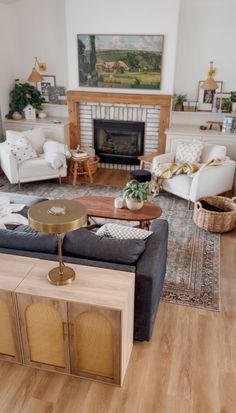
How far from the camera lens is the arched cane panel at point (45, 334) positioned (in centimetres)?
221

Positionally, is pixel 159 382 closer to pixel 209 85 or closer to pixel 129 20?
pixel 209 85

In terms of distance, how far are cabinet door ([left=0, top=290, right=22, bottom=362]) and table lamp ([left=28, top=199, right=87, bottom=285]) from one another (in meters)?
0.30

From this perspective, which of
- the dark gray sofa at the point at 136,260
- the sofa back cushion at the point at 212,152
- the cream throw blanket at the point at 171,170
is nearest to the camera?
the dark gray sofa at the point at 136,260

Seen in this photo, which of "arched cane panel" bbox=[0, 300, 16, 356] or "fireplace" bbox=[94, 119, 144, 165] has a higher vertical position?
"fireplace" bbox=[94, 119, 144, 165]

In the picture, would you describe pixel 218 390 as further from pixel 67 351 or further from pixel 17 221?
pixel 17 221

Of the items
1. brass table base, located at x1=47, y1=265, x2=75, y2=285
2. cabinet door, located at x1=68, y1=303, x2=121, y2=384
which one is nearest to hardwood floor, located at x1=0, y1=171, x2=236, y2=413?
cabinet door, located at x1=68, y1=303, x2=121, y2=384

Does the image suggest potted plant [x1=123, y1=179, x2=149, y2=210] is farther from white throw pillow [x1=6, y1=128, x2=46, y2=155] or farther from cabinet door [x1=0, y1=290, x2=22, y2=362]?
white throw pillow [x1=6, y1=128, x2=46, y2=155]

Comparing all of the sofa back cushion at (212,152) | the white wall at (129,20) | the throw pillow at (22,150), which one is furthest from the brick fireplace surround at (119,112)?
the throw pillow at (22,150)

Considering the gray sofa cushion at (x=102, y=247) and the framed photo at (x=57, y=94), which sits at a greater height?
the framed photo at (x=57, y=94)

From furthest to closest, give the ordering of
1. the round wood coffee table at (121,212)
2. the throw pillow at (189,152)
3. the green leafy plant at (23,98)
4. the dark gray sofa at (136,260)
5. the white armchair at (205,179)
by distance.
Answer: the green leafy plant at (23,98), the throw pillow at (189,152), the white armchair at (205,179), the round wood coffee table at (121,212), the dark gray sofa at (136,260)

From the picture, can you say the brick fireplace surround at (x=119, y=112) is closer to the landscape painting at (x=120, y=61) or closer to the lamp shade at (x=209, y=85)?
the landscape painting at (x=120, y=61)

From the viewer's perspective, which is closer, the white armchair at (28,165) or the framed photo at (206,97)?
the white armchair at (28,165)

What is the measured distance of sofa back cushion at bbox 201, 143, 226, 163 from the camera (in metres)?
5.21

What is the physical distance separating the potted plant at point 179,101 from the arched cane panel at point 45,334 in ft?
15.8
